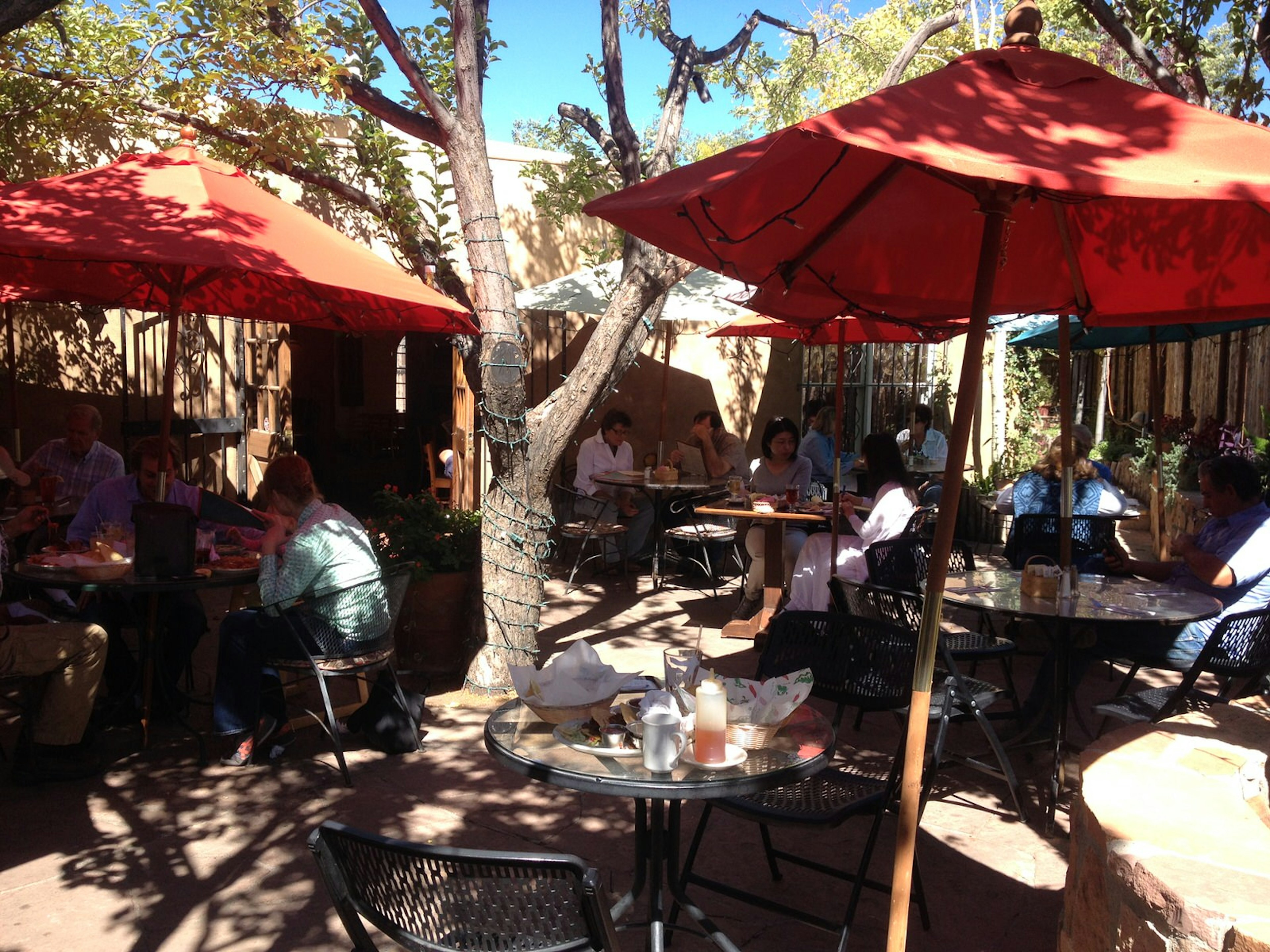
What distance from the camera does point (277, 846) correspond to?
3.92 m

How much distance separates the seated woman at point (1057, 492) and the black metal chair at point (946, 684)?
2.14 meters

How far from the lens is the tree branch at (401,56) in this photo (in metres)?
5.33

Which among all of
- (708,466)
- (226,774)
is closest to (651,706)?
(226,774)

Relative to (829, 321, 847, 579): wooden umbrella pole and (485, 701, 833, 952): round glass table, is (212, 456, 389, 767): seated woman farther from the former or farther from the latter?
(829, 321, 847, 579): wooden umbrella pole

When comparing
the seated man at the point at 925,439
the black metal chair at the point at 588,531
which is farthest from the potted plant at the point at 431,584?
the seated man at the point at 925,439

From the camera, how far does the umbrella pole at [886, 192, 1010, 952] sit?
259 centimetres

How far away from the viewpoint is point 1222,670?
4383 millimetres

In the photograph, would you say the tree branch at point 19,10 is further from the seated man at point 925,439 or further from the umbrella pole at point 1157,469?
the seated man at point 925,439

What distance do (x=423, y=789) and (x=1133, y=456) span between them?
33.5ft

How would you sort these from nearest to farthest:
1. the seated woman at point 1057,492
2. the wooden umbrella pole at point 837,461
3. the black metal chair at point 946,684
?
the black metal chair at point 946,684 → the wooden umbrella pole at point 837,461 → the seated woman at point 1057,492

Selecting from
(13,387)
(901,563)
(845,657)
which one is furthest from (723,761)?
(13,387)

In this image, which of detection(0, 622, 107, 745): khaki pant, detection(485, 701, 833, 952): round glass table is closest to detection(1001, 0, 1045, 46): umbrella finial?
detection(485, 701, 833, 952): round glass table

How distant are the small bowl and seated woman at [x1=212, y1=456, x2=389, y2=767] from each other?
523mm

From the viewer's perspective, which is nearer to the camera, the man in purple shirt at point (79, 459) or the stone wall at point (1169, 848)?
the stone wall at point (1169, 848)
